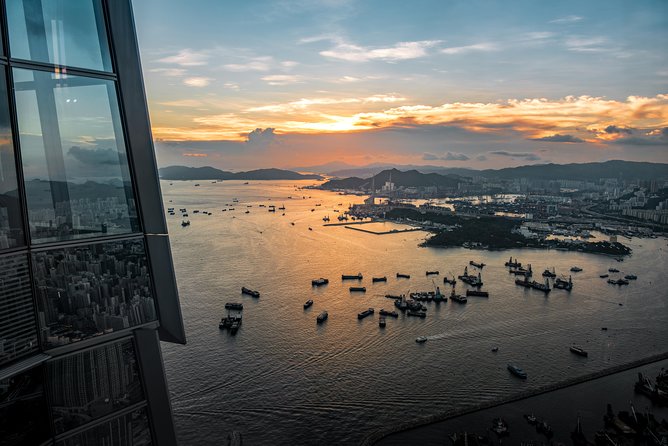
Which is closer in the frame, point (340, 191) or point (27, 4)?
point (27, 4)

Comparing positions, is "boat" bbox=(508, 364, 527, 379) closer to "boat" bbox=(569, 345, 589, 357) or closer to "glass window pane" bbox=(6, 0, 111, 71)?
"boat" bbox=(569, 345, 589, 357)

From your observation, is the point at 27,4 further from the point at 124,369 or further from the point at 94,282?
the point at 124,369

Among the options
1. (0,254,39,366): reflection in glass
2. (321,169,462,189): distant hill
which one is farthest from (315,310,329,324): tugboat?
(321,169,462,189): distant hill

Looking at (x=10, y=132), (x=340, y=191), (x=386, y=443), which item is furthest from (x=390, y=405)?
(x=340, y=191)

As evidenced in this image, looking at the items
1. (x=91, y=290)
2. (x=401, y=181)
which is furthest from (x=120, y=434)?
(x=401, y=181)

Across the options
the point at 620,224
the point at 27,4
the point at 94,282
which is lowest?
the point at 620,224

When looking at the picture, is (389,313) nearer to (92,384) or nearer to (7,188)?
(92,384)
